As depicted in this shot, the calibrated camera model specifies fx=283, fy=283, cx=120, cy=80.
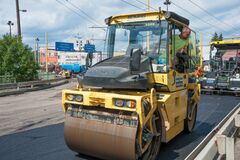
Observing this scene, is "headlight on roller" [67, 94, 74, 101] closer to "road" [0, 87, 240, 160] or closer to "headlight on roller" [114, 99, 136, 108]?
"headlight on roller" [114, 99, 136, 108]

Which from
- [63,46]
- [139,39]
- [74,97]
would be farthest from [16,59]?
[63,46]

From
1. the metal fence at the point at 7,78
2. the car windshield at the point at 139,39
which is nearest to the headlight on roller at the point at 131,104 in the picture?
the car windshield at the point at 139,39

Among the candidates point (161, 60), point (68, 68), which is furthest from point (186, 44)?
point (68, 68)

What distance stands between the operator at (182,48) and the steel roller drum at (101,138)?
7.28 ft

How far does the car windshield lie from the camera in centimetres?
559

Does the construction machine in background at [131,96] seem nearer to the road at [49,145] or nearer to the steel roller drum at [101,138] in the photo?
the steel roller drum at [101,138]

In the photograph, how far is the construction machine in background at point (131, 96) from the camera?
4629mm

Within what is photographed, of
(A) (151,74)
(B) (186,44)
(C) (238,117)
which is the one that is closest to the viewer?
(A) (151,74)

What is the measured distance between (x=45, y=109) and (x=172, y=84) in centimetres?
729

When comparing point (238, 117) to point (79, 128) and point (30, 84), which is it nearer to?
point (79, 128)

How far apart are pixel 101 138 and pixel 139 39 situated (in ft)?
7.48

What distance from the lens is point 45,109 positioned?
11602mm

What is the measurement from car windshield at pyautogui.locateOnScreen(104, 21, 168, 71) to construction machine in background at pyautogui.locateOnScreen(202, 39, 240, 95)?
11.8 m

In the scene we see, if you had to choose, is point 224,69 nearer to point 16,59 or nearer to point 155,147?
point 155,147
